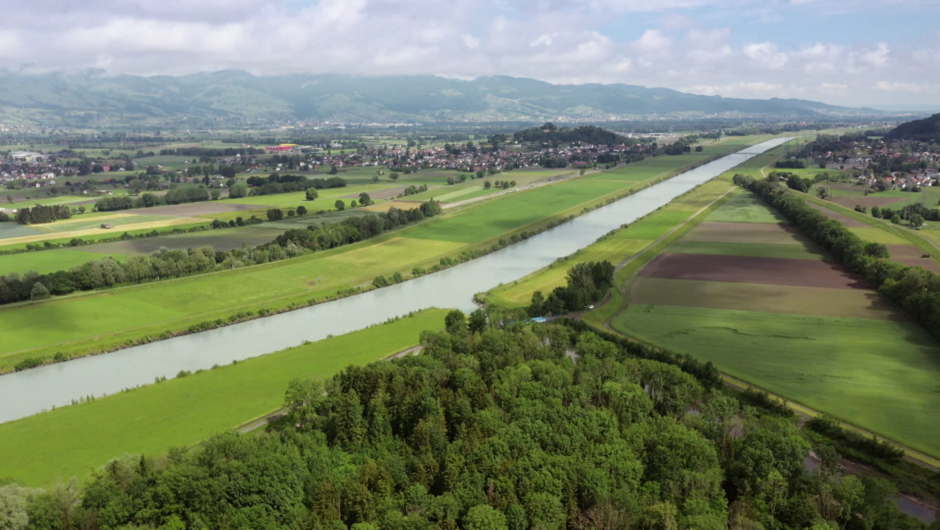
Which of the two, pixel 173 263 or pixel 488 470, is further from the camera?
pixel 173 263

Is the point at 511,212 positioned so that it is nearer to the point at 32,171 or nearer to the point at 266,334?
the point at 266,334

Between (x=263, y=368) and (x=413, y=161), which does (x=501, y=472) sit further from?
(x=413, y=161)

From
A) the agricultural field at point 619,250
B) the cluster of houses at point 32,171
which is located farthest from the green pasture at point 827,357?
the cluster of houses at point 32,171

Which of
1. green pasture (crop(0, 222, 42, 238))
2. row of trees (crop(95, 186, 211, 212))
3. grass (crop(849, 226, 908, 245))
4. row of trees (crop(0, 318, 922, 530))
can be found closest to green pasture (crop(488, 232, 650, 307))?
row of trees (crop(0, 318, 922, 530))

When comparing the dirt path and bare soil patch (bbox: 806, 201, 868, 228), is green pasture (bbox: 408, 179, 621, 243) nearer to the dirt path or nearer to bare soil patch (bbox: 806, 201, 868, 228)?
bare soil patch (bbox: 806, 201, 868, 228)

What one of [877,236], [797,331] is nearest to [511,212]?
[877,236]
